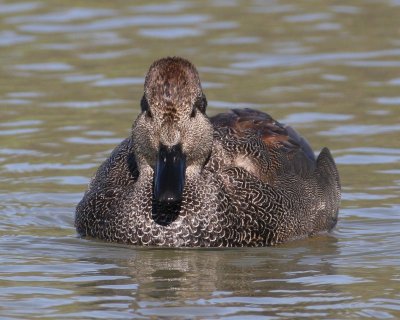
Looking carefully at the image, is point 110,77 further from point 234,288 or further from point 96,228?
point 234,288

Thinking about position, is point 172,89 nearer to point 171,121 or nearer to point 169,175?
point 171,121

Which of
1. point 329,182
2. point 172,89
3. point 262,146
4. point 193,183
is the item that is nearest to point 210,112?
point 329,182

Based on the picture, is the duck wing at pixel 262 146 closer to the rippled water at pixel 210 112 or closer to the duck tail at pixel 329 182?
the duck tail at pixel 329 182

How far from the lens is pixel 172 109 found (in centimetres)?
1170

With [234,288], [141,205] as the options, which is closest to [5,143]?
[141,205]

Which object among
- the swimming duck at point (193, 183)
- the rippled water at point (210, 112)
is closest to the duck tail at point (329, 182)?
the swimming duck at point (193, 183)

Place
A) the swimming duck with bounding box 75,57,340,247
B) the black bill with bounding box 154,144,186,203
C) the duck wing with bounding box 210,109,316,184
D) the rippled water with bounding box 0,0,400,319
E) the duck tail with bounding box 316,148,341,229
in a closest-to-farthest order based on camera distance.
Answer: the rippled water with bounding box 0,0,400,319 < the black bill with bounding box 154,144,186,203 < the swimming duck with bounding box 75,57,340,247 < the duck wing with bounding box 210,109,316,184 < the duck tail with bounding box 316,148,341,229

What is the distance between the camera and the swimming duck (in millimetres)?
11727

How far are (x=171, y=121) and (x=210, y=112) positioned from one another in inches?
211

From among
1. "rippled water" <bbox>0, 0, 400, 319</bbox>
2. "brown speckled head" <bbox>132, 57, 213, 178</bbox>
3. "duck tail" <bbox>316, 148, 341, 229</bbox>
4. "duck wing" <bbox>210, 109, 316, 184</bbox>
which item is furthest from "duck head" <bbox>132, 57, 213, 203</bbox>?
"duck tail" <bbox>316, 148, 341, 229</bbox>

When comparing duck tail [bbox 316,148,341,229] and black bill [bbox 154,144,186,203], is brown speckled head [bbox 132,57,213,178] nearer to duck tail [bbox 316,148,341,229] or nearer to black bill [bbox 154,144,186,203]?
black bill [bbox 154,144,186,203]

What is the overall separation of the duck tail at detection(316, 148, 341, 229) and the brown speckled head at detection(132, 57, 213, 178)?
2076 mm

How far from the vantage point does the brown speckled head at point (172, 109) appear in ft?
38.3

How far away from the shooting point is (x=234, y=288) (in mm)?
10930
